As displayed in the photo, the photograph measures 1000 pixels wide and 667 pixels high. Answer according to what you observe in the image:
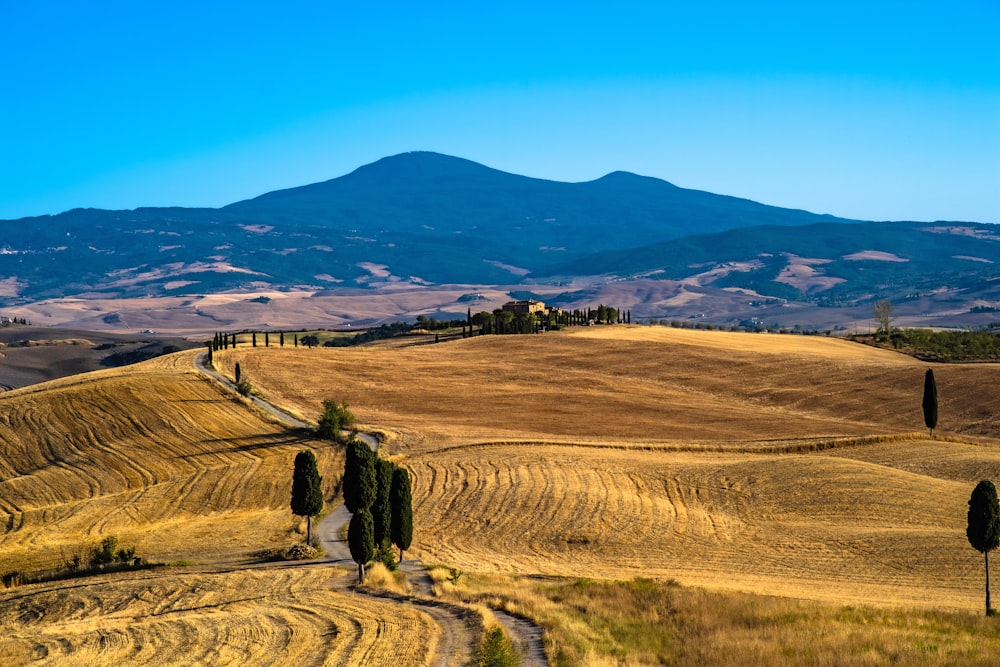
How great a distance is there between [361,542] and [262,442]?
37994 millimetres

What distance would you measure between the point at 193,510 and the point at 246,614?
26.7 meters

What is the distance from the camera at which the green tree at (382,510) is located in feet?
149

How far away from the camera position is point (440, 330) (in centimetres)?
15200

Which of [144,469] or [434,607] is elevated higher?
[434,607]

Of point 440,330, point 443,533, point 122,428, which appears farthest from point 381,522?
point 440,330

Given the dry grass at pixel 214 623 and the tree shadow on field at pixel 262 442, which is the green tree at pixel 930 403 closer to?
the tree shadow on field at pixel 262 442

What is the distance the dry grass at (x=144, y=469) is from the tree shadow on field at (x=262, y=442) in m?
0.13

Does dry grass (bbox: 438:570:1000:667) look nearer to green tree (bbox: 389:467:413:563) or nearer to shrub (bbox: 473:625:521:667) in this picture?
shrub (bbox: 473:625:521:667)

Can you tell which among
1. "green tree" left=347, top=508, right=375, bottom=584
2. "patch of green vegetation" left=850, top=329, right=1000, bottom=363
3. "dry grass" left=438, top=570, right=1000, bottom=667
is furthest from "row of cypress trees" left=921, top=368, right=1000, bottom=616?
"patch of green vegetation" left=850, top=329, right=1000, bottom=363

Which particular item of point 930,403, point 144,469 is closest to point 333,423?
point 144,469

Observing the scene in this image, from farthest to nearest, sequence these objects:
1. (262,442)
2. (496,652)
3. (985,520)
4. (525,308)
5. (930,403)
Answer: (525,308)
(930,403)
(262,442)
(985,520)
(496,652)

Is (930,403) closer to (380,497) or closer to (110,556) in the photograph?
(380,497)

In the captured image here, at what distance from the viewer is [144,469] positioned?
71.4 meters

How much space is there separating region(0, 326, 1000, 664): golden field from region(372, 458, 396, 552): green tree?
266 centimetres
